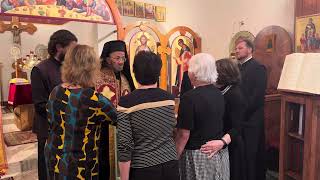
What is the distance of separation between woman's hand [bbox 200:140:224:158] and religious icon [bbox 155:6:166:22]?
3949 mm

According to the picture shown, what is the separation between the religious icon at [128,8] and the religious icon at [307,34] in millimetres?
2816

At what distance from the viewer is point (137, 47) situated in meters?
3.62

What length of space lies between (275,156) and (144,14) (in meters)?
3.37

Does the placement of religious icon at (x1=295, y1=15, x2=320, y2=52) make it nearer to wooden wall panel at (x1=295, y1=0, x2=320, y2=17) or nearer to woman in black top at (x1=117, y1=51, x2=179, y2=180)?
wooden wall panel at (x1=295, y1=0, x2=320, y2=17)

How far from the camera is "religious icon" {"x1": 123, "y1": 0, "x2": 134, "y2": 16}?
5.14 metres

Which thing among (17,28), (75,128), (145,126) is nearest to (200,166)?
(145,126)

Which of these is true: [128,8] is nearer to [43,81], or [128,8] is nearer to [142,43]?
[142,43]

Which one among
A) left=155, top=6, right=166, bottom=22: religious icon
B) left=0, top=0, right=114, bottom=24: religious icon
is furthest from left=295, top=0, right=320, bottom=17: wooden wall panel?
left=155, top=6, right=166, bottom=22: religious icon

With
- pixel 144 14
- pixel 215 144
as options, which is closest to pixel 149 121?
pixel 215 144

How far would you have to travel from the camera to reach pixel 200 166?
1917 mm

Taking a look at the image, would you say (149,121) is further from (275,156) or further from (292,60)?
(275,156)

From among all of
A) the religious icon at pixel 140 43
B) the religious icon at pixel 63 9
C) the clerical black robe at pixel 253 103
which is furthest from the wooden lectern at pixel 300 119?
the religious icon at pixel 63 9

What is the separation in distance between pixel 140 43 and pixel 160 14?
2.07 metres

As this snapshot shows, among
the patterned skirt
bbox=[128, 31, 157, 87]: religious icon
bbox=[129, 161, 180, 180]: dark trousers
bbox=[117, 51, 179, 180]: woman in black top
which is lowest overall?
the patterned skirt
